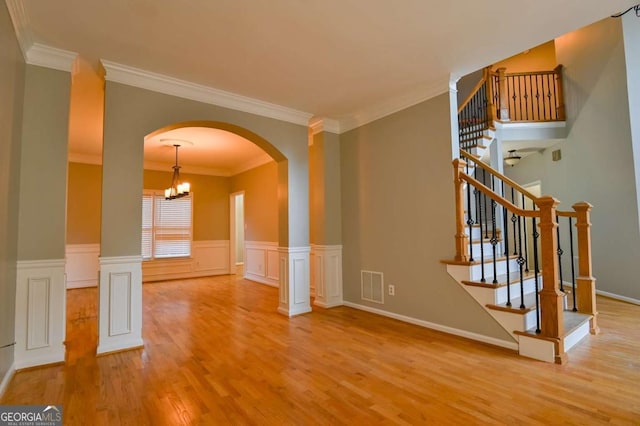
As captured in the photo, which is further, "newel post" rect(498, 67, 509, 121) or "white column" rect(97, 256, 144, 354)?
"newel post" rect(498, 67, 509, 121)

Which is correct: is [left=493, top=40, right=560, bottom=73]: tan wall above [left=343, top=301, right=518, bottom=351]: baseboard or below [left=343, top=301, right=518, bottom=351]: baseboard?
above

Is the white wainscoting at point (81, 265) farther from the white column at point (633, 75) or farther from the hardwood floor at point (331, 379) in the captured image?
the white column at point (633, 75)

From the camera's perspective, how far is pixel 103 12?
7.98 feet

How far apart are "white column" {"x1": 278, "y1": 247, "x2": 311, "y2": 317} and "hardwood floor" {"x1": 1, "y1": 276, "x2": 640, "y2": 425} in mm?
543

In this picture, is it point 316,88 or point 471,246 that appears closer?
point 471,246

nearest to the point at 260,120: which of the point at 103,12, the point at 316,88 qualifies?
the point at 316,88

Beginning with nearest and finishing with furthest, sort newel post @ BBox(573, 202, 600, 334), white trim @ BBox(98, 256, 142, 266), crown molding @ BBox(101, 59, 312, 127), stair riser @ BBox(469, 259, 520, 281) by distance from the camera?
white trim @ BBox(98, 256, 142, 266) < crown molding @ BBox(101, 59, 312, 127) < stair riser @ BBox(469, 259, 520, 281) < newel post @ BBox(573, 202, 600, 334)

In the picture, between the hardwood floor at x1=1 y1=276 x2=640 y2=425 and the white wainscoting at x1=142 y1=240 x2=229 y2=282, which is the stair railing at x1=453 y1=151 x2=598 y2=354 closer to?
the hardwood floor at x1=1 y1=276 x2=640 y2=425

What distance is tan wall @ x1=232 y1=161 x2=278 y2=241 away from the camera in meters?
6.79

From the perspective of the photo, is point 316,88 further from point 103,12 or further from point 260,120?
point 103,12

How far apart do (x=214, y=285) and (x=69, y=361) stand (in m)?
Answer: 3.84

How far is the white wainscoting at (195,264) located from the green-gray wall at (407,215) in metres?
4.45

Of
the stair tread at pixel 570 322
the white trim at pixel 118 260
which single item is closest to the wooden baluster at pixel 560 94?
the stair tread at pixel 570 322

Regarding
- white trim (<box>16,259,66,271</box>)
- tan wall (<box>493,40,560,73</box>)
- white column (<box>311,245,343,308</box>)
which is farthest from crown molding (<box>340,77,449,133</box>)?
tan wall (<box>493,40,560,73</box>)
